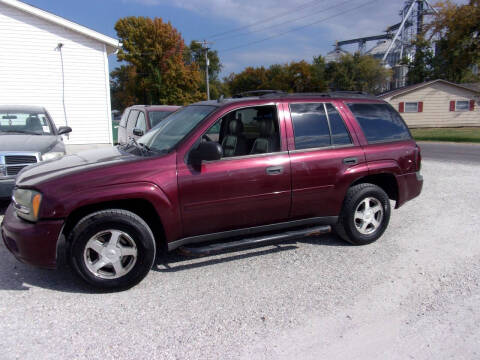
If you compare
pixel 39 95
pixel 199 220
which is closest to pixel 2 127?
pixel 199 220

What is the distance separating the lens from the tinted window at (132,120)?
9798 millimetres

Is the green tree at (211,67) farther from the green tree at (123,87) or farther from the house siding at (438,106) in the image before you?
the house siding at (438,106)

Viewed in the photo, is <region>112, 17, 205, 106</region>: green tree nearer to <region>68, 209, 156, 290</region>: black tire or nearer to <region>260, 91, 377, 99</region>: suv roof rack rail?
<region>260, 91, 377, 99</region>: suv roof rack rail

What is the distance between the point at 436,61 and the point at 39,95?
159 ft

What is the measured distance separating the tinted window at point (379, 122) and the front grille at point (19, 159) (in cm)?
465

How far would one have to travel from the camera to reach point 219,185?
12.7ft

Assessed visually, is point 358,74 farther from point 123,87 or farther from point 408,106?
point 123,87

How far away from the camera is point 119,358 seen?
105 inches

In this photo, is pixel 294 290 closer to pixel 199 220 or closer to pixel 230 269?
pixel 230 269

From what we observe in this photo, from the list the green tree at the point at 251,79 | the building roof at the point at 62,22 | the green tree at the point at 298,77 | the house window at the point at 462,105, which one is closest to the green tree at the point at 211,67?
the green tree at the point at 251,79

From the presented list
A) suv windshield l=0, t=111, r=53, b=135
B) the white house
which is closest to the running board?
suv windshield l=0, t=111, r=53, b=135

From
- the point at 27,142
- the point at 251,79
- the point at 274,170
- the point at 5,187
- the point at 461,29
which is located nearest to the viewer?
the point at 274,170

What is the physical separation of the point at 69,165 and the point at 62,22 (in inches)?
501

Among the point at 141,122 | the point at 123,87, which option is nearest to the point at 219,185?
the point at 141,122
